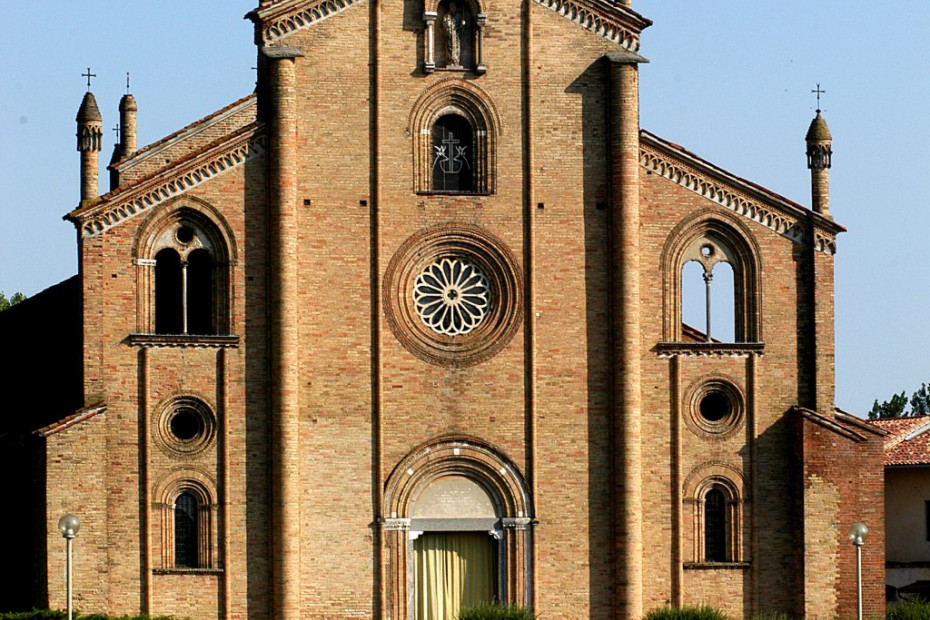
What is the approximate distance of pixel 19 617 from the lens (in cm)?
3412

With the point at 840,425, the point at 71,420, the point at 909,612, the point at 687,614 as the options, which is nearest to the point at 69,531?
the point at 71,420

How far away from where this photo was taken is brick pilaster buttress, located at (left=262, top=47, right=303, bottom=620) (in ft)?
122

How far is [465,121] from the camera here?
39.2 metres

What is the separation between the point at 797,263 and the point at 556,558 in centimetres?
770

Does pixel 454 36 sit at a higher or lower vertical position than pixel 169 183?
higher

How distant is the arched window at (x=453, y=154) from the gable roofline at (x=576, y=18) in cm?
293

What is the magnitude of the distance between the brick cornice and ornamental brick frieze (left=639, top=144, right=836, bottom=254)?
25.8ft

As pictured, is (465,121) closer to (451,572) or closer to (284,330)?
(284,330)

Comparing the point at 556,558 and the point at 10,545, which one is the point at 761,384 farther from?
the point at 10,545

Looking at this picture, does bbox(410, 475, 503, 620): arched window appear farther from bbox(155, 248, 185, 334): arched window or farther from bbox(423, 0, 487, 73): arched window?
bbox(423, 0, 487, 73): arched window

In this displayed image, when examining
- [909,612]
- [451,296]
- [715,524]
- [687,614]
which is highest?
[451,296]

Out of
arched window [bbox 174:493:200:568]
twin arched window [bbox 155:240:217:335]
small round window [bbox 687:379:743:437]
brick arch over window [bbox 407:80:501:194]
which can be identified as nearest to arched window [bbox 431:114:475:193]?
brick arch over window [bbox 407:80:501:194]

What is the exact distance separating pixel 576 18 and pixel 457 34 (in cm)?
244

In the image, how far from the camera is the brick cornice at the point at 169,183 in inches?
1470
